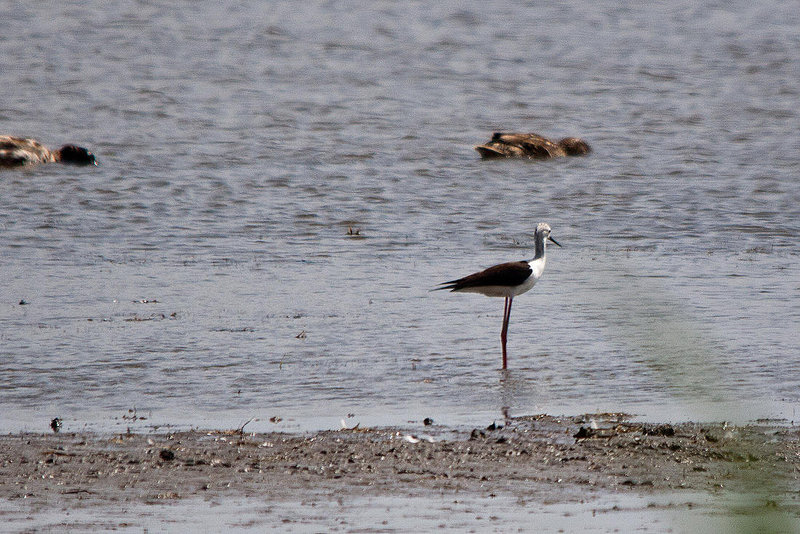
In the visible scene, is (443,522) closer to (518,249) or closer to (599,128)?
(518,249)

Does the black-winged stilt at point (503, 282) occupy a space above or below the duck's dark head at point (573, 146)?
above

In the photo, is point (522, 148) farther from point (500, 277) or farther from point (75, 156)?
point (500, 277)

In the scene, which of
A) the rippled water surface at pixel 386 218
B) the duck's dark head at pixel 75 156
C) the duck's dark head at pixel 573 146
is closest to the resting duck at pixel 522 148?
the duck's dark head at pixel 573 146

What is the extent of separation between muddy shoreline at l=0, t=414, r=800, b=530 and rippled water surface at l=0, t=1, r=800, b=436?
43 cm

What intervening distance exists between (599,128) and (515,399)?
16.6 metres

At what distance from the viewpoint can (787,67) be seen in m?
30.0

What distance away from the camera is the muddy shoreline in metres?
5.49

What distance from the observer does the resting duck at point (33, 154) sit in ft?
62.5

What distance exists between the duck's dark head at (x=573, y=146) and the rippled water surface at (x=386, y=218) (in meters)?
0.28

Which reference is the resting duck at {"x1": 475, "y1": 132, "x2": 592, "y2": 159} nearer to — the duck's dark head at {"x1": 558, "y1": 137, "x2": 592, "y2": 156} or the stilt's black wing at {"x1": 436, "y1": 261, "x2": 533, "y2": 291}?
the duck's dark head at {"x1": 558, "y1": 137, "x2": 592, "y2": 156}

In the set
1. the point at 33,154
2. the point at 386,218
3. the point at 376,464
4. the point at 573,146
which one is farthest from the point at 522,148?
the point at 376,464

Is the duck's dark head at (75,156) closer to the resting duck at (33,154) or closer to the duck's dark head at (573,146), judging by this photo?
the resting duck at (33,154)

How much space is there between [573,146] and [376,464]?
15211 mm

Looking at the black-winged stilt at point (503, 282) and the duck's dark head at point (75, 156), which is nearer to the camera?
the black-winged stilt at point (503, 282)
